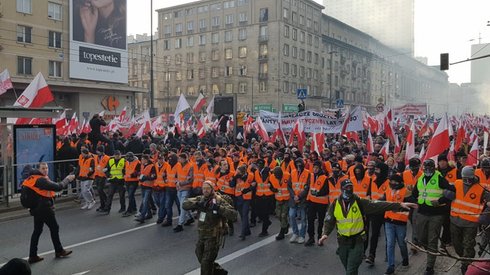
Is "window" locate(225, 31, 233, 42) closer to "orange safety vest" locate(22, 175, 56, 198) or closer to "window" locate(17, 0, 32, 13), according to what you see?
"window" locate(17, 0, 32, 13)

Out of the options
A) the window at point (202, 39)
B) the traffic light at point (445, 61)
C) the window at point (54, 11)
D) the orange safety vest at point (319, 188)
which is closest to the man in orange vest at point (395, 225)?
the orange safety vest at point (319, 188)

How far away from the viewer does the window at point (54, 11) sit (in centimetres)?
3997

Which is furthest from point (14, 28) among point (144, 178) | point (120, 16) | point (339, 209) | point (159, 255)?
point (339, 209)

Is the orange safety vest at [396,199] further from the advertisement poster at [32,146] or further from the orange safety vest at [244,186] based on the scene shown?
the advertisement poster at [32,146]

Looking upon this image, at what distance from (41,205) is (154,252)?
221 cm

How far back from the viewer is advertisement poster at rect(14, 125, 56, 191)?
→ 12884 millimetres

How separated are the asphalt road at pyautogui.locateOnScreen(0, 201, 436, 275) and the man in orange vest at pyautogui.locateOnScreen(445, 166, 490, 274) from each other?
1.43 m

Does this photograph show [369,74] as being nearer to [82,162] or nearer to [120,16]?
[120,16]

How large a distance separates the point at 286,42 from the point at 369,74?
31664mm

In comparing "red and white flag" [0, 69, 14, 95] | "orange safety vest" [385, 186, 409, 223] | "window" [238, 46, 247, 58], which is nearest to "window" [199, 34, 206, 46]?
"window" [238, 46, 247, 58]

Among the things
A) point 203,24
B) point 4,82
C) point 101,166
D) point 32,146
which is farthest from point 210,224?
point 203,24

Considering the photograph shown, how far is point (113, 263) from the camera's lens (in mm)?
8023

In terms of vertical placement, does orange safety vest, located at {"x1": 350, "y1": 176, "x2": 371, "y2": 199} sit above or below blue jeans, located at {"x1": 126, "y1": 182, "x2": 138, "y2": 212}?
above

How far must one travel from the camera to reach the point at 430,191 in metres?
7.19
